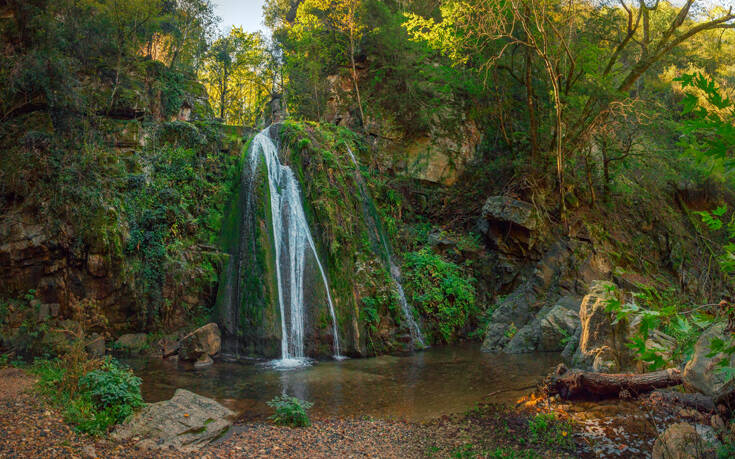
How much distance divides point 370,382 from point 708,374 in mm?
4929

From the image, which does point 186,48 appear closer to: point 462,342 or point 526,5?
point 526,5

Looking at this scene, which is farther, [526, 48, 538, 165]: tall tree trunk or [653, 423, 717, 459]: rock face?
[526, 48, 538, 165]: tall tree trunk

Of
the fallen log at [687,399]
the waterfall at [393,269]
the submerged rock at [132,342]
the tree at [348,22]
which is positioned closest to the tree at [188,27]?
the tree at [348,22]

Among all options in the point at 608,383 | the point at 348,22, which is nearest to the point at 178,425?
the point at 608,383

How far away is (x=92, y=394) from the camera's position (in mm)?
4777

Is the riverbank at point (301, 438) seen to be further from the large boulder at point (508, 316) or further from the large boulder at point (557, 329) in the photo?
the large boulder at point (508, 316)

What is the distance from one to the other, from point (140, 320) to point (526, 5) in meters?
13.1

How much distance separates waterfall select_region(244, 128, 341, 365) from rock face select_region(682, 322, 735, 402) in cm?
705

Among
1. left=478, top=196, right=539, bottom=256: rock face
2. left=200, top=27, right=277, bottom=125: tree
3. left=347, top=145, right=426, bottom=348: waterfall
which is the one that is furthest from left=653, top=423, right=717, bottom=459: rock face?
left=200, top=27, right=277, bottom=125: tree

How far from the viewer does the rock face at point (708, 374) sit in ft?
12.1

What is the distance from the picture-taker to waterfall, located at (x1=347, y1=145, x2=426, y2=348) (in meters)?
11.2

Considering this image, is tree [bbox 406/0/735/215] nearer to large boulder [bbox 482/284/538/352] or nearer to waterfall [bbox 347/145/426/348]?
large boulder [bbox 482/284/538/352]

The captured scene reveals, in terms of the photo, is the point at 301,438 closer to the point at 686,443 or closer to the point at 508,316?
the point at 686,443

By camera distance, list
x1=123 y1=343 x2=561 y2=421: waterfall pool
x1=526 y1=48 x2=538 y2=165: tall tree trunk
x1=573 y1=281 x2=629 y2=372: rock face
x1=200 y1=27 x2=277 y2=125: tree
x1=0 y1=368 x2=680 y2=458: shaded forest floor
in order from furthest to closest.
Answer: x1=200 y1=27 x2=277 y2=125: tree
x1=526 y1=48 x2=538 y2=165: tall tree trunk
x1=573 y1=281 x2=629 y2=372: rock face
x1=123 y1=343 x2=561 y2=421: waterfall pool
x1=0 y1=368 x2=680 y2=458: shaded forest floor
